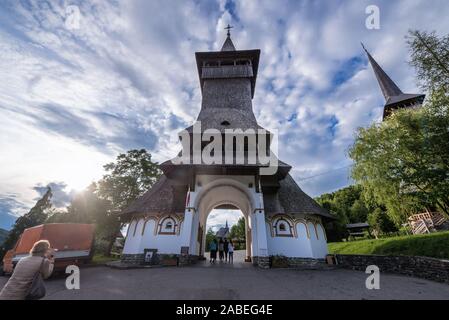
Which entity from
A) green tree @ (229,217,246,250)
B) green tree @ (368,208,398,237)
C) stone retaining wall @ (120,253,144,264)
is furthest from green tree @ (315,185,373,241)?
stone retaining wall @ (120,253,144,264)

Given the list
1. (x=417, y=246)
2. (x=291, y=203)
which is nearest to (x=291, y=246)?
(x=291, y=203)

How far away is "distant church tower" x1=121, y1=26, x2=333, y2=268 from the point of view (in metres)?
12.5

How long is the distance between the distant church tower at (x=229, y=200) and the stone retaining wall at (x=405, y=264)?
196cm

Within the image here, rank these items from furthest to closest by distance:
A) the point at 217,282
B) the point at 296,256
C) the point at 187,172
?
the point at 187,172
the point at 296,256
the point at 217,282

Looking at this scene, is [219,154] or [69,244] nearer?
[69,244]

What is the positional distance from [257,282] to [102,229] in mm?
17460

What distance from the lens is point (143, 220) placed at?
13930mm

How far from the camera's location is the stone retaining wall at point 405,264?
7961 mm

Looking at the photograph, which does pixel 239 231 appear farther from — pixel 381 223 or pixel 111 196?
pixel 111 196

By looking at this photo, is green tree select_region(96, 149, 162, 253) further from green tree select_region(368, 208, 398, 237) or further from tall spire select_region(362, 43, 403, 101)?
tall spire select_region(362, 43, 403, 101)

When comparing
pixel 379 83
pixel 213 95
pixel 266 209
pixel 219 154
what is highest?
pixel 379 83
